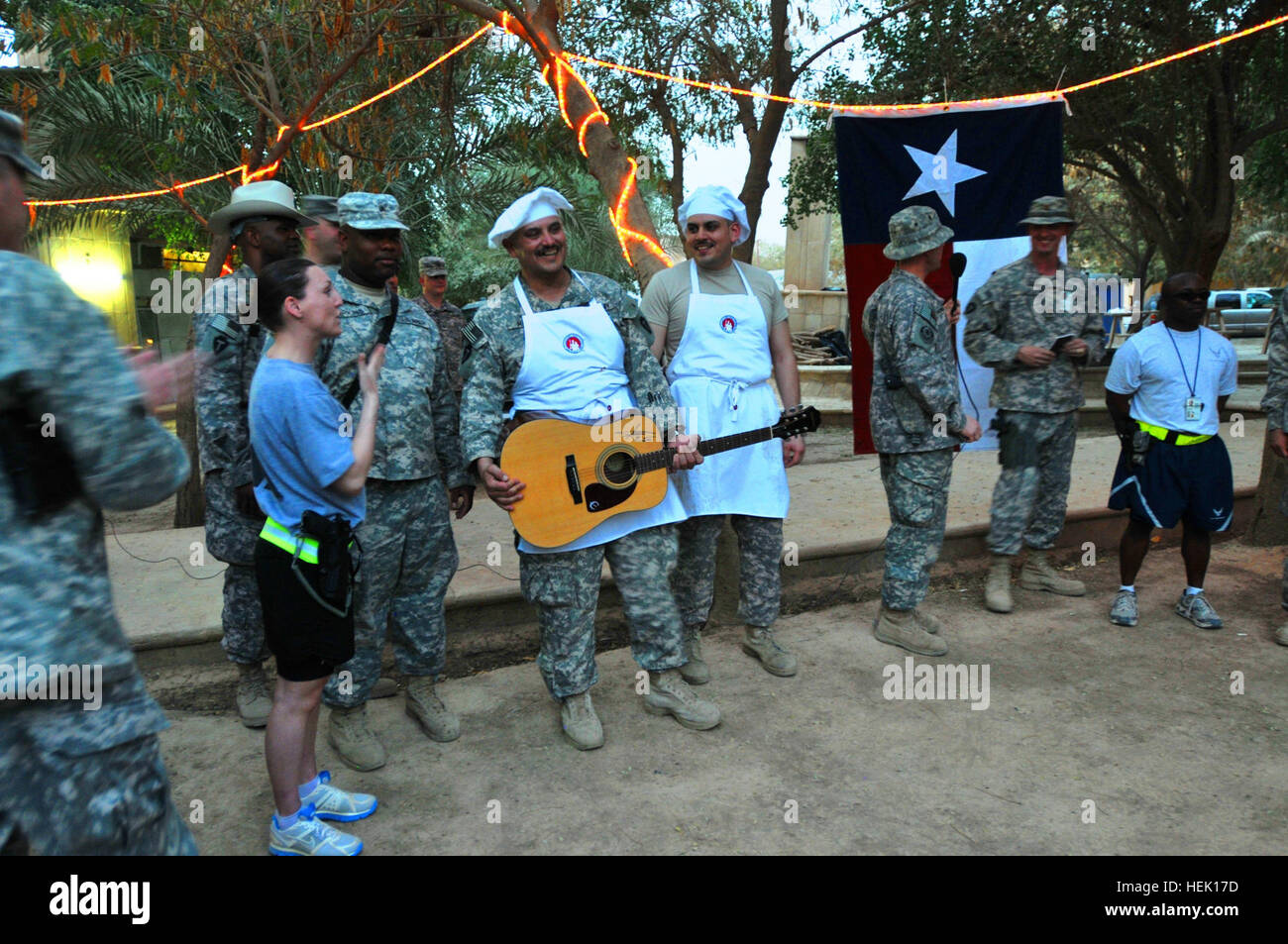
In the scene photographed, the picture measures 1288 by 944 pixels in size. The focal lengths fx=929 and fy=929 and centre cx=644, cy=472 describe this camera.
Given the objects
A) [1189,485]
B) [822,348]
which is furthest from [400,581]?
[822,348]

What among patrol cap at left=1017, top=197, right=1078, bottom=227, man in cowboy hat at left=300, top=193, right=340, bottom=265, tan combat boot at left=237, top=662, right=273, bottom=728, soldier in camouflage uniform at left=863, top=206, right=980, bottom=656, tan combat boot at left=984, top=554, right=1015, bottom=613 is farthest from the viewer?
tan combat boot at left=984, top=554, right=1015, bottom=613

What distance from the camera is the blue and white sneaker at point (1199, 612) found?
469 cm

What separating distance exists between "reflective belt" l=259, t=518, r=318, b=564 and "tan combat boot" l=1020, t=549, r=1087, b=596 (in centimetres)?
412

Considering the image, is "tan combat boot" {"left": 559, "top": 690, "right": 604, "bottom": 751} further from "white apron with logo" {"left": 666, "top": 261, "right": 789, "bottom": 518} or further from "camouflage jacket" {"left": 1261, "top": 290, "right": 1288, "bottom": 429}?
"camouflage jacket" {"left": 1261, "top": 290, "right": 1288, "bottom": 429}

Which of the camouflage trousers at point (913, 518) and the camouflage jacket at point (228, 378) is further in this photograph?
the camouflage trousers at point (913, 518)

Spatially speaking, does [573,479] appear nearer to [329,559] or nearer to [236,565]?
[329,559]

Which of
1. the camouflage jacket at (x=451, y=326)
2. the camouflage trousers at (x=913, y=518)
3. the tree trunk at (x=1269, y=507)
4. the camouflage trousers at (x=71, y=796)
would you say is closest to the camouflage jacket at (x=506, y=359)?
the camouflage trousers at (x=913, y=518)

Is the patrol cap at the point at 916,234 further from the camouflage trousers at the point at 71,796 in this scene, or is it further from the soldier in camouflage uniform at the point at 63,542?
the camouflage trousers at the point at 71,796

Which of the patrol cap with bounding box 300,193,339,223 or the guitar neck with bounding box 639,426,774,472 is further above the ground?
the patrol cap with bounding box 300,193,339,223

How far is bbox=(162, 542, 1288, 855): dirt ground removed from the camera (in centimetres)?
288

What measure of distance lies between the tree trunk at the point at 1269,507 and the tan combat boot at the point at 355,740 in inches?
219

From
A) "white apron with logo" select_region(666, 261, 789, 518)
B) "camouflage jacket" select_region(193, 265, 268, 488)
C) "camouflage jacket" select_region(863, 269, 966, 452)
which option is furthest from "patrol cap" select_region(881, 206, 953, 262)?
"camouflage jacket" select_region(193, 265, 268, 488)

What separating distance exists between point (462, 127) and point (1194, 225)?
916 cm
